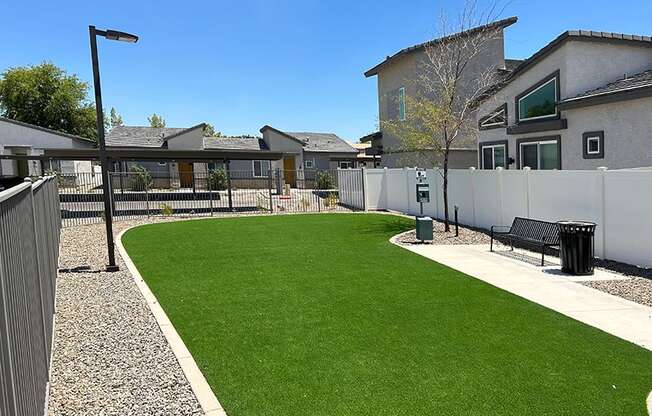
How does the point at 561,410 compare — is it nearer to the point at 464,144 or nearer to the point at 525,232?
the point at 525,232

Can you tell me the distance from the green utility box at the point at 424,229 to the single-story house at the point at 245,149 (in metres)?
27.8

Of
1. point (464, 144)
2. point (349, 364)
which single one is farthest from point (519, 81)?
point (349, 364)

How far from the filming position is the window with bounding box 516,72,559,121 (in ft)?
54.7

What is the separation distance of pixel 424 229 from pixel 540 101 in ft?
24.1

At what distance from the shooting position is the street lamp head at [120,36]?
10641mm

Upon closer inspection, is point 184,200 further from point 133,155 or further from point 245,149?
point 245,149

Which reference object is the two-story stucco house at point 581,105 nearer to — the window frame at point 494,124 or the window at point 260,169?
the window frame at point 494,124

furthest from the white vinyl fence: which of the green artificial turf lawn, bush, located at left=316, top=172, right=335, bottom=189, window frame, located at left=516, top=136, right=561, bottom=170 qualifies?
bush, located at left=316, top=172, right=335, bottom=189

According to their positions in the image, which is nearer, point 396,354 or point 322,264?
point 396,354

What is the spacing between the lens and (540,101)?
56.9 feet

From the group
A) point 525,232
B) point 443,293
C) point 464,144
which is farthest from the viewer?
point 464,144

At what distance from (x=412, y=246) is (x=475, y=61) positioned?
15.7m

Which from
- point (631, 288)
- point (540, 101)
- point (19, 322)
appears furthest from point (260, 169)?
point (19, 322)

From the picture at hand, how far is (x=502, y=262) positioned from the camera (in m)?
11.3
